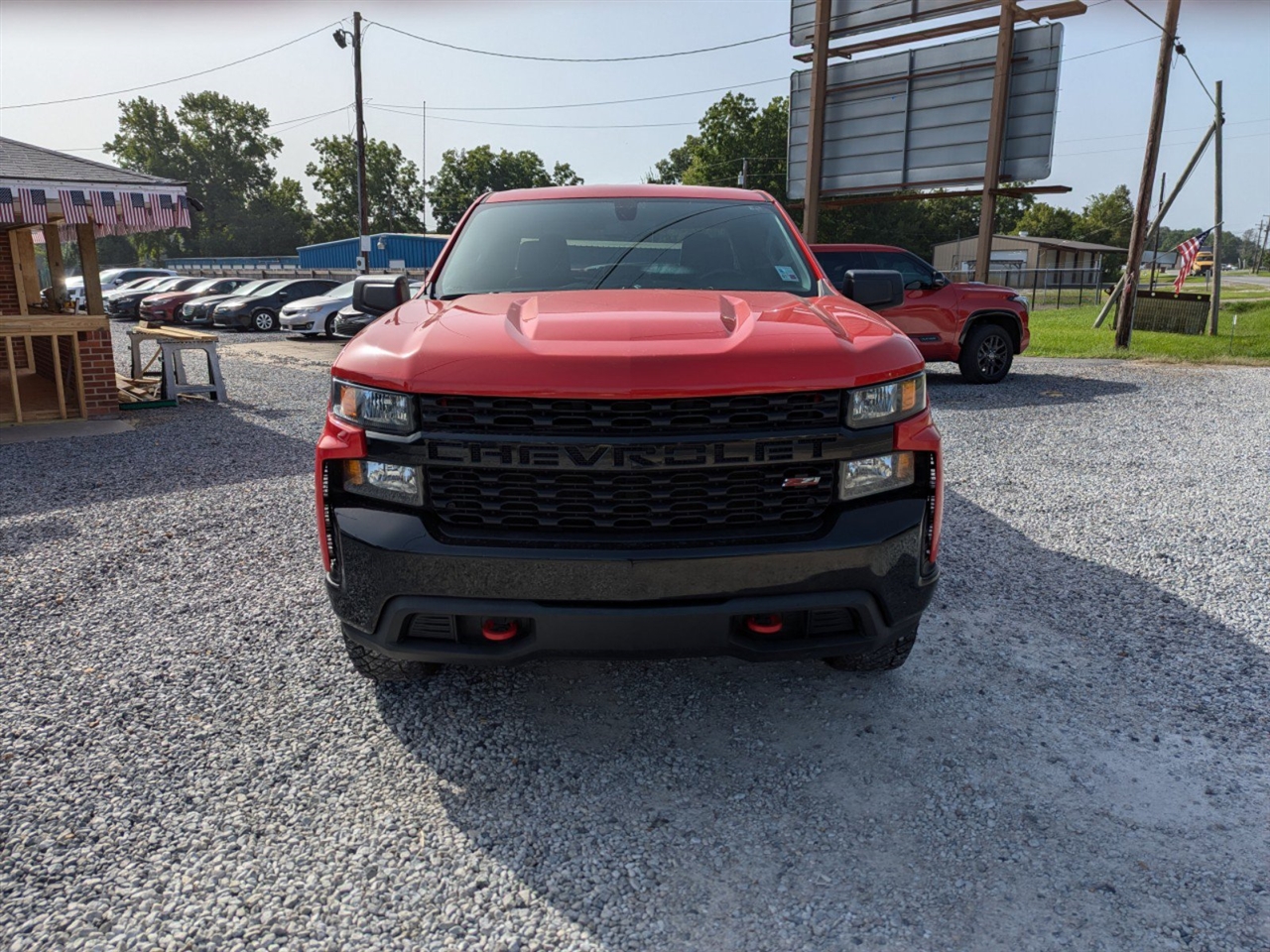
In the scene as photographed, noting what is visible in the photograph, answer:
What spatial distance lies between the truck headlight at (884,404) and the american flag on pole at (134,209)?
33.5ft

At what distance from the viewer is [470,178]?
87.9m

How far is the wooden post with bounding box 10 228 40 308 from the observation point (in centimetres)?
1286

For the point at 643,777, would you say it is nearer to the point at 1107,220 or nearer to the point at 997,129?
the point at 997,129

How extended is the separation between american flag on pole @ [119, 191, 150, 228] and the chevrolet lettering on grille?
9597 millimetres

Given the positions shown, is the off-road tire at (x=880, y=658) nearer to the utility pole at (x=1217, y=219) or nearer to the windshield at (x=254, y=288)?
the utility pole at (x=1217, y=219)

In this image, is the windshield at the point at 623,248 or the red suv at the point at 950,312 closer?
the windshield at the point at 623,248

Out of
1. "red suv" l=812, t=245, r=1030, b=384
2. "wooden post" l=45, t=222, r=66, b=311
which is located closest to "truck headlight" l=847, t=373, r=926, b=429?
"red suv" l=812, t=245, r=1030, b=384

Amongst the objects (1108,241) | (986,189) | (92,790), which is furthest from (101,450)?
(1108,241)

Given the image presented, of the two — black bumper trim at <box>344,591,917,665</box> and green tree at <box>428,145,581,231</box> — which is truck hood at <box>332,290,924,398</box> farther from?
green tree at <box>428,145,581,231</box>

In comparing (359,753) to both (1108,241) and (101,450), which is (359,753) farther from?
(1108,241)

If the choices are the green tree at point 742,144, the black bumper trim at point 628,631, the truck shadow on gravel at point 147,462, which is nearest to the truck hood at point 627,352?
the black bumper trim at point 628,631

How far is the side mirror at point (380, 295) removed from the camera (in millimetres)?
3863

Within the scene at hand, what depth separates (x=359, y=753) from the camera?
277 centimetres

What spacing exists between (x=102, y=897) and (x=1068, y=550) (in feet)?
15.1
